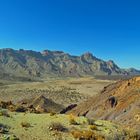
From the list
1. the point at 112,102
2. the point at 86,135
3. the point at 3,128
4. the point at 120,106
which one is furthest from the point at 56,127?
the point at 112,102

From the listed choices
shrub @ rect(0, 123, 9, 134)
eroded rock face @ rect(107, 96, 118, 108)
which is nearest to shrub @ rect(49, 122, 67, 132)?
shrub @ rect(0, 123, 9, 134)

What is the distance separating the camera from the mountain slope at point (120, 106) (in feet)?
94.5

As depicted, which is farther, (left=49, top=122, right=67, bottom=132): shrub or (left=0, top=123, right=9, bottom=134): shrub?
(left=49, top=122, right=67, bottom=132): shrub

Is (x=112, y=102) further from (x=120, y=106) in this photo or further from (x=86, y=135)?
(x=86, y=135)

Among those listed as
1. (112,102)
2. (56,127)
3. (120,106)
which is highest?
(112,102)

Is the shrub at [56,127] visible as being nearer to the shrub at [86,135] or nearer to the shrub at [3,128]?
the shrub at [86,135]

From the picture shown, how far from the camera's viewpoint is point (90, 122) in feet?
69.0

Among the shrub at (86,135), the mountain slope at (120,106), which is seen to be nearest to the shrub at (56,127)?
the shrub at (86,135)

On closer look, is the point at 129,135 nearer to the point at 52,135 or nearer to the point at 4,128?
the point at 52,135

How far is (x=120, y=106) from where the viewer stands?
3306 cm

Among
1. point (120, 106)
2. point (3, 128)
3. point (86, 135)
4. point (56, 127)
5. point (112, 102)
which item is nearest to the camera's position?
point (3, 128)

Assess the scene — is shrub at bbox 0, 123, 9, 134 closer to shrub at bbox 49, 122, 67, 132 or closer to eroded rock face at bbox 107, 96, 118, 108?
shrub at bbox 49, 122, 67, 132

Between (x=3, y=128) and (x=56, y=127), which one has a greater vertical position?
(x=56, y=127)

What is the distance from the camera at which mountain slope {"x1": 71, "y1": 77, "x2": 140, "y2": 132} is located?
28.8m
